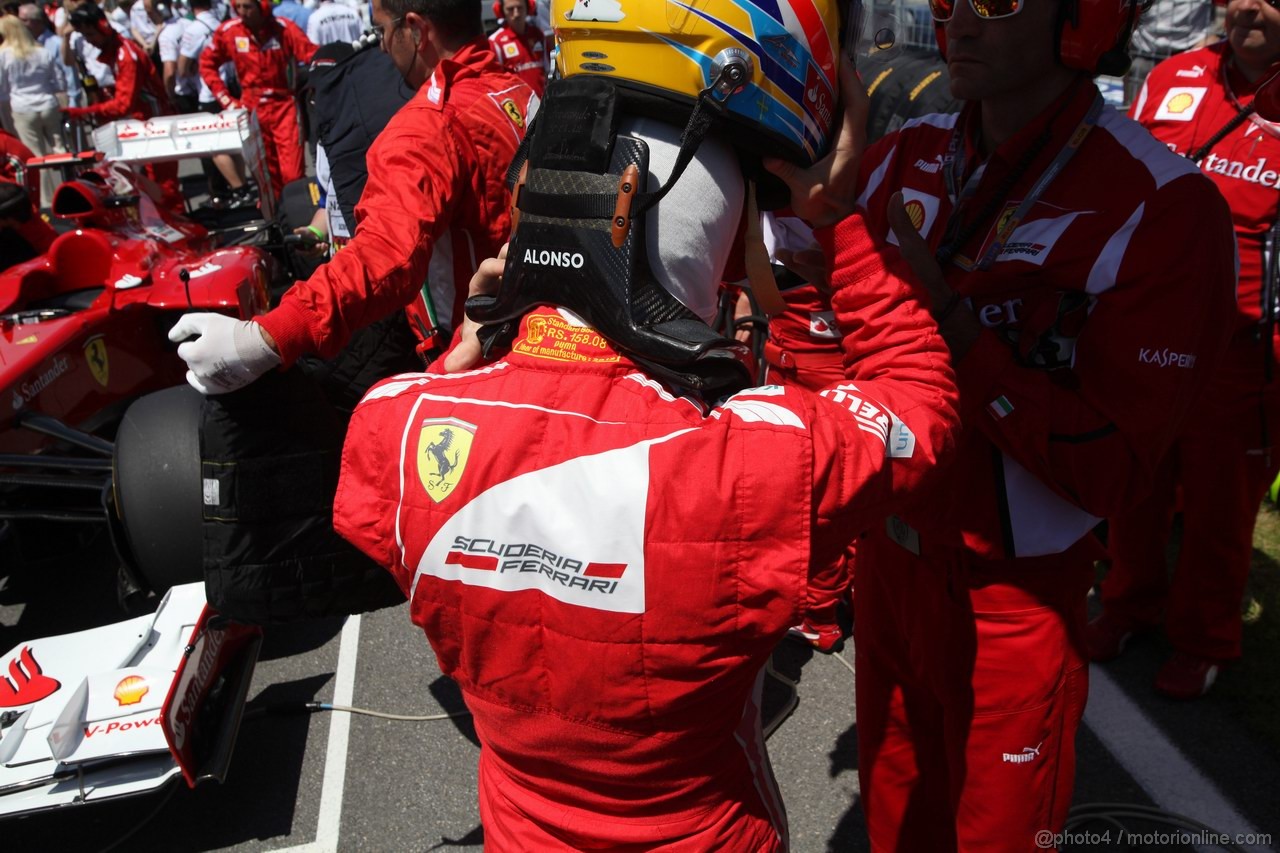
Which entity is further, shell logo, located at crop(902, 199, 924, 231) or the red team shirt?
the red team shirt

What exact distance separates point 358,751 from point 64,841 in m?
0.87

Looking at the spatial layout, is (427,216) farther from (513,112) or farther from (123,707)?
(123,707)

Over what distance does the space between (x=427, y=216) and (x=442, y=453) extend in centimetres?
145

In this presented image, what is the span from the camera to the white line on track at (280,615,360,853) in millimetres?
2924

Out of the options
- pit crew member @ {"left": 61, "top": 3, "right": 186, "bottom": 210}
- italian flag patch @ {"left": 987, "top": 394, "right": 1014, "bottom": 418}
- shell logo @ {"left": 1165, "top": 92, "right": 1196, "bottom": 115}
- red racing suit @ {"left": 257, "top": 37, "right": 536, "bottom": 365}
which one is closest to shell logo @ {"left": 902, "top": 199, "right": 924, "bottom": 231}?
italian flag patch @ {"left": 987, "top": 394, "right": 1014, "bottom": 418}

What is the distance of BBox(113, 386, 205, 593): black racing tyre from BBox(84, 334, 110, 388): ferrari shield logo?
1373 millimetres

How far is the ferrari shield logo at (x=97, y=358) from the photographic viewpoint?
4262mm

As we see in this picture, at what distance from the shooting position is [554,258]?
125cm

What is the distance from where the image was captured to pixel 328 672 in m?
3.71

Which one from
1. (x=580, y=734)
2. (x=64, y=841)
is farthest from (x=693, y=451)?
(x=64, y=841)

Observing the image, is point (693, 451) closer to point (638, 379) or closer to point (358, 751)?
point (638, 379)

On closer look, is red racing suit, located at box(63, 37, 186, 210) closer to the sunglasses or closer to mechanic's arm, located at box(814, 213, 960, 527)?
the sunglasses

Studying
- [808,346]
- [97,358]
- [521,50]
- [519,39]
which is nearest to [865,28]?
[808,346]

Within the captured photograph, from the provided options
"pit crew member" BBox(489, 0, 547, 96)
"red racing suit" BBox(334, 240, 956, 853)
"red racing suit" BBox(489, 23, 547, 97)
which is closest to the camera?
"red racing suit" BBox(334, 240, 956, 853)
